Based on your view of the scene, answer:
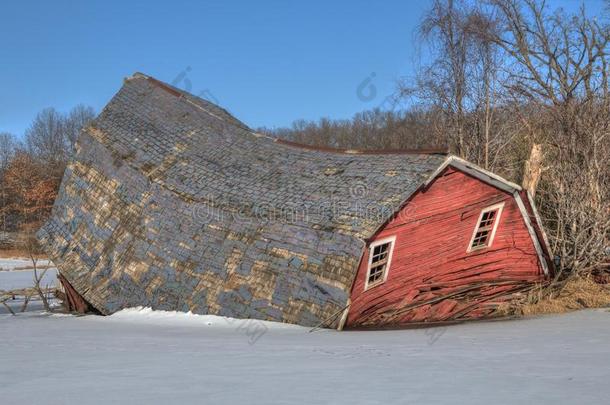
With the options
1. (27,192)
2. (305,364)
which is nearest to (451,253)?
(305,364)

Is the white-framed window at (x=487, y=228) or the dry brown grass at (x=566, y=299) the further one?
the white-framed window at (x=487, y=228)

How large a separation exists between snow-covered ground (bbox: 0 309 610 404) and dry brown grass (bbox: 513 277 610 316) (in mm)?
2182

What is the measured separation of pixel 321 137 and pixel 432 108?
51.4 m

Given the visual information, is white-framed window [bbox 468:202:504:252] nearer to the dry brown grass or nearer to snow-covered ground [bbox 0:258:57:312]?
the dry brown grass

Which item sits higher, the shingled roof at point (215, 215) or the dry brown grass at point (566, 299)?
the shingled roof at point (215, 215)

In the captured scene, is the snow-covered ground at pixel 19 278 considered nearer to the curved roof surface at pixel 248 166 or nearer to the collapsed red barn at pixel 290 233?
the collapsed red barn at pixel 290 233

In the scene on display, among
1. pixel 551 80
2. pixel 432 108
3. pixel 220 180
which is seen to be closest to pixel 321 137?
pixel 551 80

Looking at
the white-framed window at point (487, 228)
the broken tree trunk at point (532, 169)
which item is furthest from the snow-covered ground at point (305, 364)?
the broken tree trunk at point (532, 169)

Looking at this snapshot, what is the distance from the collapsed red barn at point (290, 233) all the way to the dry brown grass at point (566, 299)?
53cm

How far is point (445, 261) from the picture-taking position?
12883 millimetres

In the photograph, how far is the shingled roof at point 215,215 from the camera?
36.6 ft

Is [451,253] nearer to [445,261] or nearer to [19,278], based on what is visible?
[445,261]

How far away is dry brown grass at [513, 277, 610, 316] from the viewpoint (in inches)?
516

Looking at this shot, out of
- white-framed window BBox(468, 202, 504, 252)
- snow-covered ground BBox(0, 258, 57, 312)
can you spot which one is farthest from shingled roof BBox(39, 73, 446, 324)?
snow-covered ground BBox(0, 258, 57, 312)
